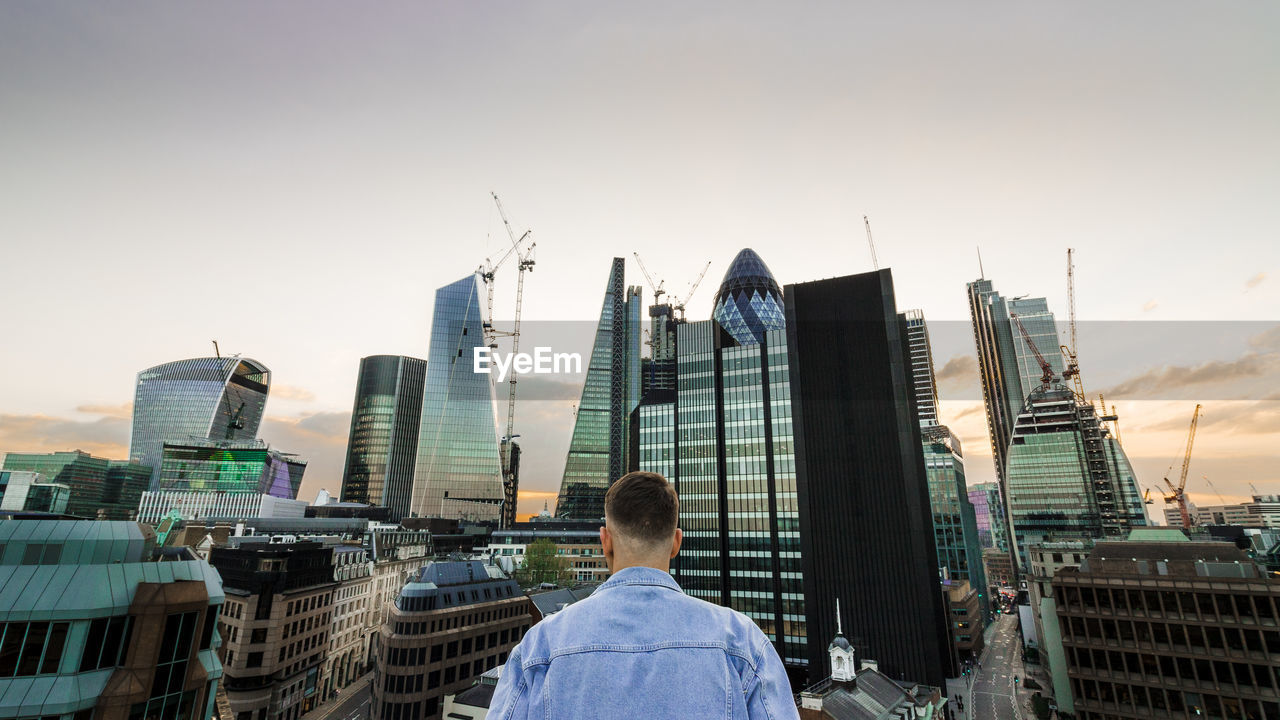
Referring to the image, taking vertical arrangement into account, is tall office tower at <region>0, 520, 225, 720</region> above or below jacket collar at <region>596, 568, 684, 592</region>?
below

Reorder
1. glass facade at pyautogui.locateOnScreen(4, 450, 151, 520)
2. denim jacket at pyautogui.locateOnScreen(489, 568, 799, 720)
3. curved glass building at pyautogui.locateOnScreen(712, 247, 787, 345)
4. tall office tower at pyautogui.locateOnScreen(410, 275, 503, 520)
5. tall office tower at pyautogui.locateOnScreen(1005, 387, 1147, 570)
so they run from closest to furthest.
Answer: denim jacket at pyautogui.locateOnScreen(489, 568, 799, 720) < curved glass building at pyautogui.locateOnScreen(712, 247, 787, 345) < tall office tower at pyautogui.locateOnScreen(1005, 387, 1147, 570) < tall office tower at pyautogui.locateOnScreen(410, 275, 503, 520) < glass facade at pyautogui.locateOnScreen(4, 450, 151, 520)

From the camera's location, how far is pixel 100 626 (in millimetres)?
21484

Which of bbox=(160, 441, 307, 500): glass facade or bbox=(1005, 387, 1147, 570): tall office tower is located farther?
bbox=(160, 441, 307, 500): glass facade

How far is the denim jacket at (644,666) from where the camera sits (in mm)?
3084

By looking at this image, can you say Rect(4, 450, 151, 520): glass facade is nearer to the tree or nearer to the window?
the tree

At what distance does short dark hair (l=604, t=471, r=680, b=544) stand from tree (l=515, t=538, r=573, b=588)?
101 meters

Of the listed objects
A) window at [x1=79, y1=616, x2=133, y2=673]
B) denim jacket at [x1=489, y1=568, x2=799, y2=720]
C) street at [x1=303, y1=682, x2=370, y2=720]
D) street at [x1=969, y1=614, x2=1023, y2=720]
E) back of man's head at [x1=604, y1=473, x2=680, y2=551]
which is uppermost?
back of man's head at [x1=604, y1=473, x2=680, y2=551]

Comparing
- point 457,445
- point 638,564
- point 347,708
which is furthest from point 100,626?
point 457,445

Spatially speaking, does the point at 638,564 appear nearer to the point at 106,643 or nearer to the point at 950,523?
the point at 106,643

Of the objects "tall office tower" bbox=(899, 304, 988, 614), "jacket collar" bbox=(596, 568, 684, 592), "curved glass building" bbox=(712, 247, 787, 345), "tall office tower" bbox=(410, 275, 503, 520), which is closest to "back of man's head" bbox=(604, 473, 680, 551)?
"jacket collar" bbox=(596, 568, 684, 592)

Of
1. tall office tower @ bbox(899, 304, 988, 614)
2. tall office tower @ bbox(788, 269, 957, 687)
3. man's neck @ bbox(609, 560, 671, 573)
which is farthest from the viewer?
tall office tower @ bbox(899, 304, 988, 614)

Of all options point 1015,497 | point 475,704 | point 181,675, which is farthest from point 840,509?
point 1015,497

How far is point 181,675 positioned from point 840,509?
68237 mm

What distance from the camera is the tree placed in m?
98.3
